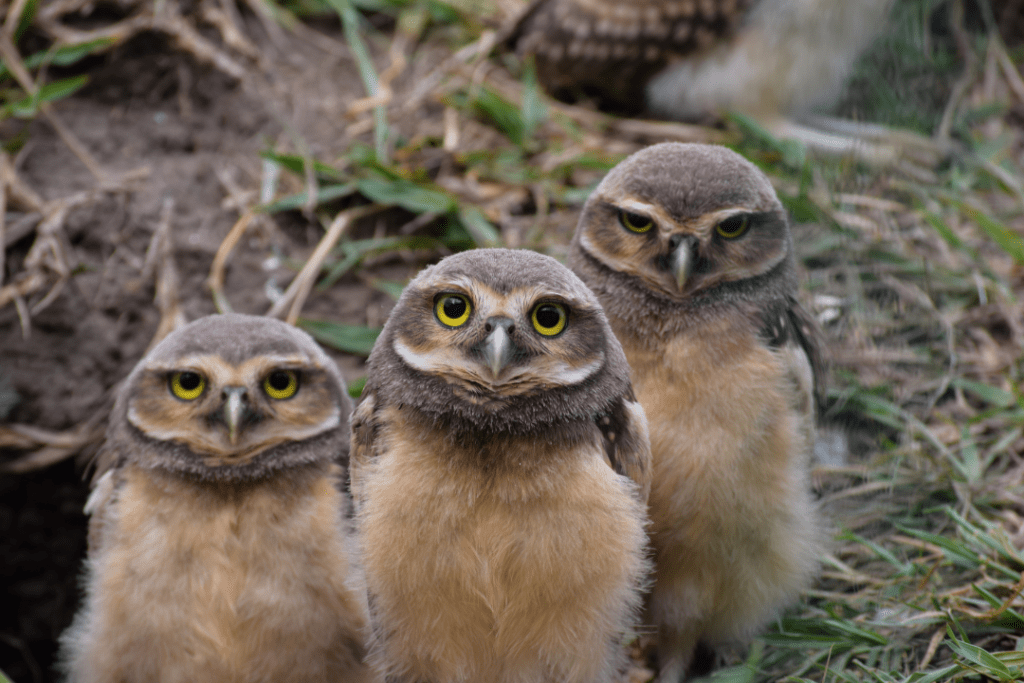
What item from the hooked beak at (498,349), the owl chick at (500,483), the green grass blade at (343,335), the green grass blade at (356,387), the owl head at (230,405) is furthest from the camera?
the green grass blade at (343,335)

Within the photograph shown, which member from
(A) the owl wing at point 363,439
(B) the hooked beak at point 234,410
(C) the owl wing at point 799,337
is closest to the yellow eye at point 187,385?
(B) the hooked beak at point 234,410

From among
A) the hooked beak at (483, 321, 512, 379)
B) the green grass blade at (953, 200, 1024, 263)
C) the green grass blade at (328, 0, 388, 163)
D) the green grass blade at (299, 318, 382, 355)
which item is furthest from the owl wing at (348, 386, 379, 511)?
the green grass blade at (953, 200, 1024, 263)

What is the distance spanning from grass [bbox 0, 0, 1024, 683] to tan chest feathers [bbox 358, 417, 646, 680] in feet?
3.00

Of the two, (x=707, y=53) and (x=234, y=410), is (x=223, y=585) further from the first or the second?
(x=707, y=53)

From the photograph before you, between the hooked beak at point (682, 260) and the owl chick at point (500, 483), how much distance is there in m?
0.40

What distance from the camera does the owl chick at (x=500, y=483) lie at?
2.14 metres

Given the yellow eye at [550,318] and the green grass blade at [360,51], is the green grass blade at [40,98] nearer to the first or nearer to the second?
the green grass blade at [360,51]

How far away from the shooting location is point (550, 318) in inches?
85.9

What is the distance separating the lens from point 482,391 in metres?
2.14

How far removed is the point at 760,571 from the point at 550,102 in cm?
322

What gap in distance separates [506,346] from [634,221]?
0.83 m

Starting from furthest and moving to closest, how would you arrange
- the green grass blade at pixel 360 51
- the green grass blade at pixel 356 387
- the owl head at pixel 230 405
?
1. the green grass blade at pixel 360 51
2. the green grass blade at pixel 356 387
3. the owl head at pixel 230 405

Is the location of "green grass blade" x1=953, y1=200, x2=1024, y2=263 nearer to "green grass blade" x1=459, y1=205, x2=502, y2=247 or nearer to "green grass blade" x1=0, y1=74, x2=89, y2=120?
"green grass blade" x1=459, y1=205, x2=502, y2=247

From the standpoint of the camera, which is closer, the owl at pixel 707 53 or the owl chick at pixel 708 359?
the owl chick at pixel 708 359
